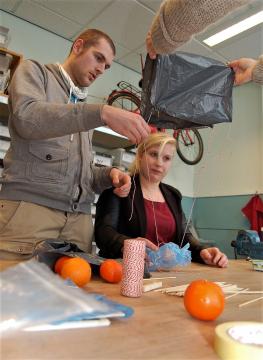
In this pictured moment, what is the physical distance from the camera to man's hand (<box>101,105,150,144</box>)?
→ 78 centimetres

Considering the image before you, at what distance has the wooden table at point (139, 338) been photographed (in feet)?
1.08

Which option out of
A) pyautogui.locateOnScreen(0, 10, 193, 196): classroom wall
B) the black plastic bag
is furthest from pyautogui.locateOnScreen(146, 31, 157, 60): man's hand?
pyautogui.locateOnScreen(0, 10, 193, 196): classroom wall

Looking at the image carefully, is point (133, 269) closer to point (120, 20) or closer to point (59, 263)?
point (59, 263)

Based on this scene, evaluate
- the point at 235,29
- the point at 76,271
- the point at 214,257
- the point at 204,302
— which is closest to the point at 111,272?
the point at 76,271

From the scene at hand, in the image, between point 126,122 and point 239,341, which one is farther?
point 126,122

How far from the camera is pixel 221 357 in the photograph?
13.9 inches

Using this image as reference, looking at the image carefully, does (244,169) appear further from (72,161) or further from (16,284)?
(16,284)

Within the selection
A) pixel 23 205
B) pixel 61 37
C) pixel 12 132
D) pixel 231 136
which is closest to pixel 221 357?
pixel 23 205

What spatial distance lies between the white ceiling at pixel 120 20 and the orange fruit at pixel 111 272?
7.08 ft

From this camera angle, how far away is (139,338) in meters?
0.39

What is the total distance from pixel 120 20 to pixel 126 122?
81.2 inches

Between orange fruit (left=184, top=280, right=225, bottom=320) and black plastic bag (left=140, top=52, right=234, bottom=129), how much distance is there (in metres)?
0.72

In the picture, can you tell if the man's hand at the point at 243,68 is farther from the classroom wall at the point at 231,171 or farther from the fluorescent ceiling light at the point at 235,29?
the classroom wall at the point at 231,171

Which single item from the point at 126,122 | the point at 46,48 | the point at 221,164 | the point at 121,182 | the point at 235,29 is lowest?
the point at 121,182
